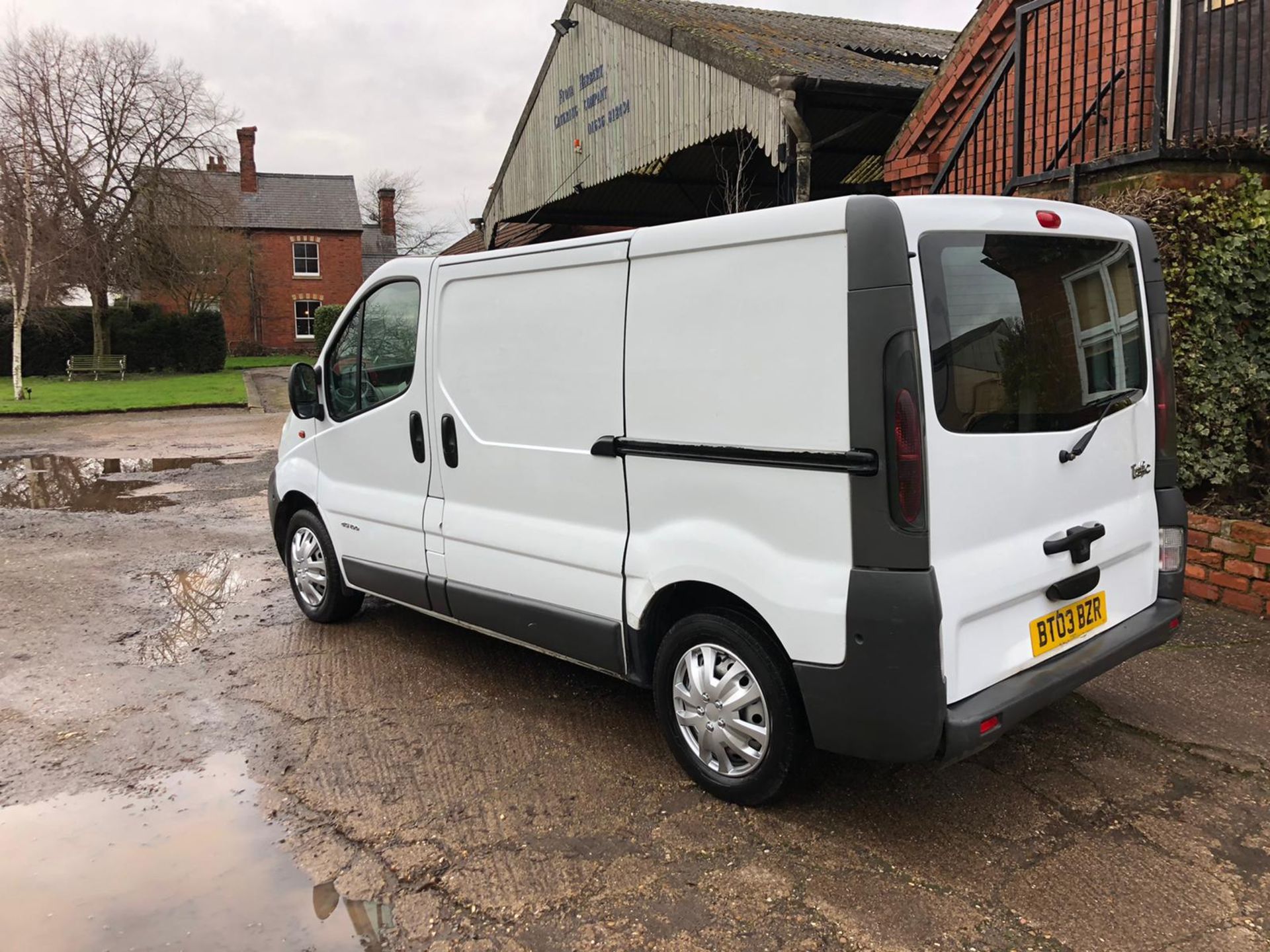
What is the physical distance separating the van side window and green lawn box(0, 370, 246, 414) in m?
17.4

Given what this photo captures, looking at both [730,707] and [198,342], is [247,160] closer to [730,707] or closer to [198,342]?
[198,342]

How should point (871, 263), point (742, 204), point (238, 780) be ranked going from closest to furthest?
point (871, 263) → point (238, 780) → point (742, 204)

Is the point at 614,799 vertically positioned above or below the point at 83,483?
→ below

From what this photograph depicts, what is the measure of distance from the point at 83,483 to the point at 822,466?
10748mm

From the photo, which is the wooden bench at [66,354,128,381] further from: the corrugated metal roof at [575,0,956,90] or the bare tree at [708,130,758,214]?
the corrugated metal roof at [575,0,956,90]

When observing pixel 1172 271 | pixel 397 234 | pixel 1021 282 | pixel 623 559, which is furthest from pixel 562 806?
pixel 397 234

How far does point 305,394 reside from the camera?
221 inches

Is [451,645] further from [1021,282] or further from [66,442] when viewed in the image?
[66,442]

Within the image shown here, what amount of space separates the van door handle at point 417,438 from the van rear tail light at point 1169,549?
3.17 metres

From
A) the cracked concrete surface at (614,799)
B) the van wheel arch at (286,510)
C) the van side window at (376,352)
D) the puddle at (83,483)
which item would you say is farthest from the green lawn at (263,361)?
the cracked concrete surface at (614,799)

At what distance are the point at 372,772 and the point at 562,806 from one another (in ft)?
2.72

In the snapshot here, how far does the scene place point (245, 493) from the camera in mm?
10391

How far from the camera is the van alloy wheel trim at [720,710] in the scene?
11.0 ft

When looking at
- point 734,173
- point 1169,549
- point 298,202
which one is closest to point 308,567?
point 1169,549
